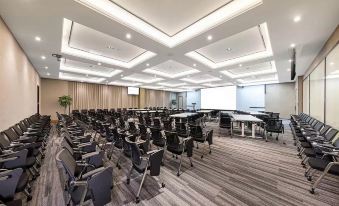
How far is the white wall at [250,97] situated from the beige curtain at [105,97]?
10.3m

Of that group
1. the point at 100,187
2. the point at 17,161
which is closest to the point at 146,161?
the point at 100,187

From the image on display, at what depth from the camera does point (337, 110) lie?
147 inches

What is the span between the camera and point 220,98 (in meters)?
16.7

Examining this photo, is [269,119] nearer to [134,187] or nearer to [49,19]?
[134,187]

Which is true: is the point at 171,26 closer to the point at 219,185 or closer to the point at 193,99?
the point at 219,185

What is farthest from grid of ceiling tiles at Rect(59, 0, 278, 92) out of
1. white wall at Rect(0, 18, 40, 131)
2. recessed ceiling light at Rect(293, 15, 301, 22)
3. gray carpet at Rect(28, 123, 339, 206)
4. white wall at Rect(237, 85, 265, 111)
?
white wall at Rect(237, 85, 265, 111)

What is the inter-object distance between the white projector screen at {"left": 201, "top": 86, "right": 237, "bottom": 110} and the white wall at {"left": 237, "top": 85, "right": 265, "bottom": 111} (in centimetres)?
68

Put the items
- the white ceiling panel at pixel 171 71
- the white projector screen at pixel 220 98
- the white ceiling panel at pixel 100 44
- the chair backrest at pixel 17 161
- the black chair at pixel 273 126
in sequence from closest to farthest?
the chair backrest at pixel 17 161 < the white ceiling panel at pixel 100 44 < the black chair at pixel 273 126 < the white ceiling panel at pixel 171 71 < the white projector screen at pixel 220 98

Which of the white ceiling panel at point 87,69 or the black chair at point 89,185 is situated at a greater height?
the white ceiling panel at point 87,69

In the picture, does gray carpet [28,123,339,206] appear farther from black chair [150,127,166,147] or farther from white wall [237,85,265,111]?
white wall [237,85,265,111]

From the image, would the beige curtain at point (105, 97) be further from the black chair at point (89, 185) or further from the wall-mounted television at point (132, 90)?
the black chair at point (89, 185)

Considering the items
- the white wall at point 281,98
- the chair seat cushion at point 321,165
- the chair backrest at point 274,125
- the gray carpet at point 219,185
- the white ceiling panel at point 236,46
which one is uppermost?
the white ceiling panel at point 236,46

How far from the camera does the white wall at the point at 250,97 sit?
48.6ft

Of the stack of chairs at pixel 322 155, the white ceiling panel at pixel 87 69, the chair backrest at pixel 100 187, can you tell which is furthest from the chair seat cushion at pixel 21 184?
the white ceiling panel at pixel 87 69
